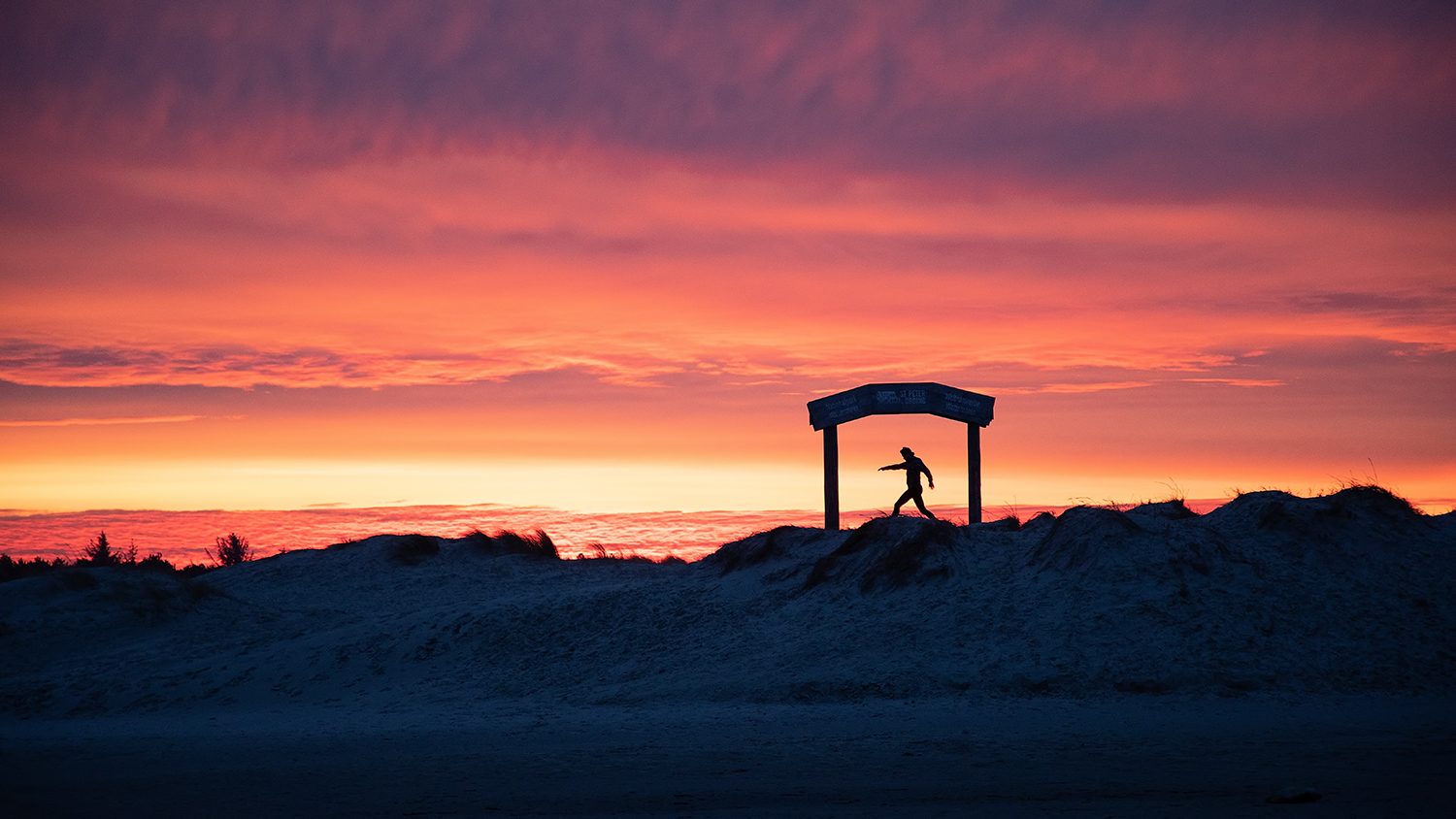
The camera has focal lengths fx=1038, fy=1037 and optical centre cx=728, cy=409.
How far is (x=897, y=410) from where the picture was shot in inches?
862

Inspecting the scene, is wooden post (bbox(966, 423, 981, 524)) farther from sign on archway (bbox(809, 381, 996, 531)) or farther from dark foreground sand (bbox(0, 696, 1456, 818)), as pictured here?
dark foreground sand (bbox(0, 696, 1456, 818))

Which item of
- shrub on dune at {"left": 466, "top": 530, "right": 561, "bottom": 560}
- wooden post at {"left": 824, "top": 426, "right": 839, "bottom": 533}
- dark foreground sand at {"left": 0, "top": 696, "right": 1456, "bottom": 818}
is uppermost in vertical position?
wooden post at {"left": 824, "top": 426, "right": 839, "bottom": 533}

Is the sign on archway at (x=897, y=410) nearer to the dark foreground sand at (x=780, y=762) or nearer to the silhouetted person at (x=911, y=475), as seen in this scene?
the silhouetted person at (x=911, y=475)

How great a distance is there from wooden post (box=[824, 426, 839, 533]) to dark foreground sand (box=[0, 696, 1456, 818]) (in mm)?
9492

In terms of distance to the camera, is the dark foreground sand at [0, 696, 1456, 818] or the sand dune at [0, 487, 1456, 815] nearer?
the dark foreground sand at [0, 696, 1456, 818]

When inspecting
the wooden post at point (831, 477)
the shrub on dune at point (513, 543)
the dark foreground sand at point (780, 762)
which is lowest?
the dark foreground sand at point (780, 762)

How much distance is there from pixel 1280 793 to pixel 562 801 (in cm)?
593

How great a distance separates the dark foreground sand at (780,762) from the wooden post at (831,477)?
949 cm

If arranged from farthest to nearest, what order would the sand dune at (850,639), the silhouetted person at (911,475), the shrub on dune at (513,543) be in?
the shrub on dune at (513,543) → the silhouetted person at (911,475) → the sand dune at (850,639)

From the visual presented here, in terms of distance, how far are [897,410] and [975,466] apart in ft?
7.83

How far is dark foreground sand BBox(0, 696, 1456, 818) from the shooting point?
8.73 meters

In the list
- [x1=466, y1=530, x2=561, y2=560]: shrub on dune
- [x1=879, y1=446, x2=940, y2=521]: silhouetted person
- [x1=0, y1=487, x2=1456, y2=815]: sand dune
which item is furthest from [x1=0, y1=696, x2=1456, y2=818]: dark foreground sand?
[x1=466, y1=530, x2=561, y2=560]: shrub on dune

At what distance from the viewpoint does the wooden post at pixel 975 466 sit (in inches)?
890

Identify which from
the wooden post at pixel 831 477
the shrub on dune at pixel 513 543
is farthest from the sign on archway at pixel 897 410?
the shrub on dune at pixel 513 543
